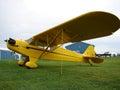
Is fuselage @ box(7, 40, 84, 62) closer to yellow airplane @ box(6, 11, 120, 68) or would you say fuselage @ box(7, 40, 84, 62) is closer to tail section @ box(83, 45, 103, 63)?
yellow airplane @ box(6, 11, 120, 68)

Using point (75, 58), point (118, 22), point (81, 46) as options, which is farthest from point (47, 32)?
point (81, 46)

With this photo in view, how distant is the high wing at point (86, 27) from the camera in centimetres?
873

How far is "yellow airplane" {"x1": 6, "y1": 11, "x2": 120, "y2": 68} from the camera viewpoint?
9078 millimetres

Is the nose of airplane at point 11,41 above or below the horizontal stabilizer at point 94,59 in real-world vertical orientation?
above

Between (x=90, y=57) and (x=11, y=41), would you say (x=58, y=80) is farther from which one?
(x=90, y=57)

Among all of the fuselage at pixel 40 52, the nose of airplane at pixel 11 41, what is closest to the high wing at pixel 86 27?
the fuselage at pixel 40 52

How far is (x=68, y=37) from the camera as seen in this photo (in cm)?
1261

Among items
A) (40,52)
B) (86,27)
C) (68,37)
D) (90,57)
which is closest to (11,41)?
(40,52)

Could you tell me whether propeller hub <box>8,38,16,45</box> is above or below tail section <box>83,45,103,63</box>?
above

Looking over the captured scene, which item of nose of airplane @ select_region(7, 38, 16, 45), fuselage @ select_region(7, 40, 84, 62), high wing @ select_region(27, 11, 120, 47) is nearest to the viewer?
high wing @ select_region(27, 11, 120, 47)

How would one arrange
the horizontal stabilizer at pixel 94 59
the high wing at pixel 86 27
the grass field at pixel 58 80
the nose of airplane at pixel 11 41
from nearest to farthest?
the grass field at pixel 58 80 < the high wing at pixel 86 27 < the nose of airplane at pixel 11 41 < the horizontal stabilizer at pixel 94 59

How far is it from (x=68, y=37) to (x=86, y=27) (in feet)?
7.78

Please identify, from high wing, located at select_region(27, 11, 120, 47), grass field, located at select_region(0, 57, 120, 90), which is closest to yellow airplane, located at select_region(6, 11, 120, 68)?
high wing, located at select_region(27, 11, 120, 47)

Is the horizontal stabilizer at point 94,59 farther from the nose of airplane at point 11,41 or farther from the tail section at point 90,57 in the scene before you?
the nose of airplane at point 11,41
